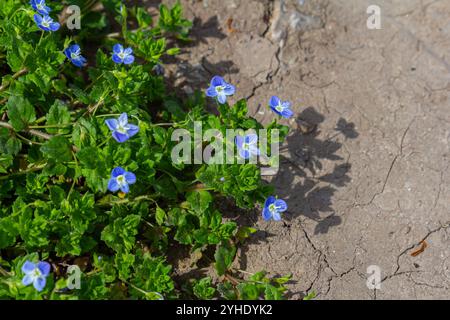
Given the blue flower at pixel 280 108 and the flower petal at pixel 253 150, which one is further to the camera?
the blue flower at pixel 280 108

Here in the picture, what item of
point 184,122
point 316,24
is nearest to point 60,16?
point 184,122

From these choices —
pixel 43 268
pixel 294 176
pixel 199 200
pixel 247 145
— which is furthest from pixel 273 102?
pixel 43 268

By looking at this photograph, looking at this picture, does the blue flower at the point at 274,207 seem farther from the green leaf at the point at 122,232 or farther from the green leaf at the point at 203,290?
the green leaf at the point at 122,232

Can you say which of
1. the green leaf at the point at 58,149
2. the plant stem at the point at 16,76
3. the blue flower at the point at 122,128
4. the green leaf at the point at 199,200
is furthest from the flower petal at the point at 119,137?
the plant stem at the point at 16,76

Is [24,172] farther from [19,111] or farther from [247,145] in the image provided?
[247,145]

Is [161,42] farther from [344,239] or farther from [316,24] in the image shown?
[344,239]

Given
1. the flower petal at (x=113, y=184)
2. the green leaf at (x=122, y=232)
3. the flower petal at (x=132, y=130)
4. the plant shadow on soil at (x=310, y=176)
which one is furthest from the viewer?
the plant shadow on soil at (x=310, y=176)
